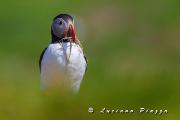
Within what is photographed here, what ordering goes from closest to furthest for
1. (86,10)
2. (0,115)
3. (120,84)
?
(0,115), (120,84), (86,10)

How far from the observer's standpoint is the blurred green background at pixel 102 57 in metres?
2.63

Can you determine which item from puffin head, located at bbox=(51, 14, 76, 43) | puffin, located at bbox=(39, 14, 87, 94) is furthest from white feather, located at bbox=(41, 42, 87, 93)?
puffin head, located at bbox=(51, 14, 76, 43)

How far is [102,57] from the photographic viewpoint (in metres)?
6.45

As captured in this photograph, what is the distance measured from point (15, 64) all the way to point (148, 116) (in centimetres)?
300

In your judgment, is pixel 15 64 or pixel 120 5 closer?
pixel 15 64

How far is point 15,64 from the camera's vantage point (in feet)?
18.3

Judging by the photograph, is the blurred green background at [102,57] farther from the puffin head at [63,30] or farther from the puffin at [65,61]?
the puffin head at [63,30]

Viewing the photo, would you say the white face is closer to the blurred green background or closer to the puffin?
the puffin

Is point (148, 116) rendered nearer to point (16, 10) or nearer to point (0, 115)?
point (0, 115)

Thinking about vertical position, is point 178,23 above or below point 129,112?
below

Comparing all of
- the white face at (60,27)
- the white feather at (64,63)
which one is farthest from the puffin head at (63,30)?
the white feather at (64,63)

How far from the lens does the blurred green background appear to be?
263cm

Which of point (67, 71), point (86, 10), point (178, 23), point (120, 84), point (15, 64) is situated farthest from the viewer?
point (86, 10)

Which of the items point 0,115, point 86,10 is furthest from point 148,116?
point 86,10
